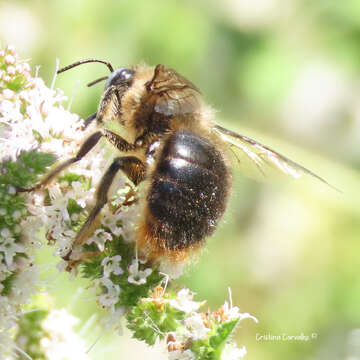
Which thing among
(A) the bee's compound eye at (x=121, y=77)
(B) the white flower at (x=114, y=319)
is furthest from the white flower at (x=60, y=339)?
(A) the bee's compound eye at (x=121, y=77)

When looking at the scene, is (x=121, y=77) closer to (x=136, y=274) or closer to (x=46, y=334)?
(x=136, y=274)

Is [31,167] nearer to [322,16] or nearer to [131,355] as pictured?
[131,355]

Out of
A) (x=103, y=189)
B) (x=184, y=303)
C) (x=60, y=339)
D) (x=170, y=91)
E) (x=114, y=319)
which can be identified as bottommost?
(x=60, y=339)

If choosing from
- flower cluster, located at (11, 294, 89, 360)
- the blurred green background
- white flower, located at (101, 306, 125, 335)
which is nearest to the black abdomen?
white flower, located at (101, 306, 125, 335)

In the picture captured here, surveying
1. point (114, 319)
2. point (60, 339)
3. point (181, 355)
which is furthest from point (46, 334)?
point (181, 355)

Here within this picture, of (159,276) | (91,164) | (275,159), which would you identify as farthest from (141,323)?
(275,159)

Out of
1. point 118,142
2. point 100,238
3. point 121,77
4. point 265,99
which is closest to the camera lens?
point 100,238
